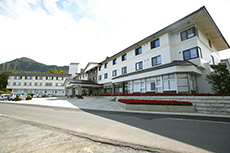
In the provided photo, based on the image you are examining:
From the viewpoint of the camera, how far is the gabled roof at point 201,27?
14.8m

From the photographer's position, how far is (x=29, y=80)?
54781mm

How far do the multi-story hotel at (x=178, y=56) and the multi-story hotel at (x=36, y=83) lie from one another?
43.7 metres

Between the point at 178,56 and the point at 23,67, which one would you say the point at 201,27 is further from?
the point at 23,67

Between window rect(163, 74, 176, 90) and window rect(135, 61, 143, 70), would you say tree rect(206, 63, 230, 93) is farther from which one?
window rect(135, 61, 143, 70)

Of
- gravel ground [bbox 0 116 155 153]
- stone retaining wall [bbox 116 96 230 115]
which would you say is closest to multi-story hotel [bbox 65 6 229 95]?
stone retaining wall [bbox 116 96 230 115]

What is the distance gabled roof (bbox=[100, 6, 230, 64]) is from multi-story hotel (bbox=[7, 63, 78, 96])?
48887mm

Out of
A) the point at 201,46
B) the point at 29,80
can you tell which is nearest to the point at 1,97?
the point at 29,80

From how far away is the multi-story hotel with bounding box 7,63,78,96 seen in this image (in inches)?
2125

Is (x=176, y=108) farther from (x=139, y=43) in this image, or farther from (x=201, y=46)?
(x=139, y=43)

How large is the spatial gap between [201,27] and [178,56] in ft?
17.6

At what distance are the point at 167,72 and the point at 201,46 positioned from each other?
7.30 metres

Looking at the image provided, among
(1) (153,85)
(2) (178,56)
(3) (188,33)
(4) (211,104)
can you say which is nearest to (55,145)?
(4) (211,104)

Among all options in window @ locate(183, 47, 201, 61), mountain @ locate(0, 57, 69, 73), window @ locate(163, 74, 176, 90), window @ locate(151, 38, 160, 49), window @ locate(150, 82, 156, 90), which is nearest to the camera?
window @ locate(163, 74, 176, 90)

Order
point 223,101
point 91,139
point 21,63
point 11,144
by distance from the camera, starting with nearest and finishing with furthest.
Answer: point 11,144, point 91,139, point 223,101, point 21,63
